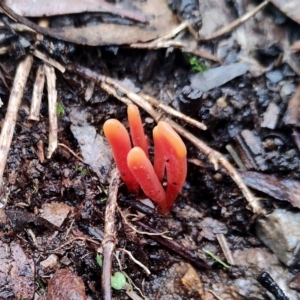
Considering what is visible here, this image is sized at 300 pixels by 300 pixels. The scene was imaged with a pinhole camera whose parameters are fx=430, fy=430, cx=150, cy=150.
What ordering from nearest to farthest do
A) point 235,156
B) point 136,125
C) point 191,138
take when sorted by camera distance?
point 136,125, point 191,138, point 235,156

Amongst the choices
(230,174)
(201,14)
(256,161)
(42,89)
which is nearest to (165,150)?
(230,174)

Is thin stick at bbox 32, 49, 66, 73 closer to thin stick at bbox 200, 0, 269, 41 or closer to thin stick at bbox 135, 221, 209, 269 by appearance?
thin stick at bbox 200, 0, 269, 41

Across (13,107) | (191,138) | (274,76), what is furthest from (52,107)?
(274,76)

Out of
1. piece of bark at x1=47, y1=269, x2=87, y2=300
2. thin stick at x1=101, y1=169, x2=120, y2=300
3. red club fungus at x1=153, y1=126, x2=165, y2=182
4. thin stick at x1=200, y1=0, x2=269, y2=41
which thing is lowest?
piece of bark at x1=47, y1=269, x2=87, y2=300

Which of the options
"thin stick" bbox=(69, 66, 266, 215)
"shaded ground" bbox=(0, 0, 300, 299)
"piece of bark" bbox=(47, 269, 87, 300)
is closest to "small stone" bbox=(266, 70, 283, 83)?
"shaded ground" bbox=(0, 0, 300, 299)

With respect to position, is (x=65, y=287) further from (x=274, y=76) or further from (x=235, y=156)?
(x=274, y=76)

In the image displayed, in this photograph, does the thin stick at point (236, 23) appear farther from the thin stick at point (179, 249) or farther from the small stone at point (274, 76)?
the thin stick at point (179, 249)
